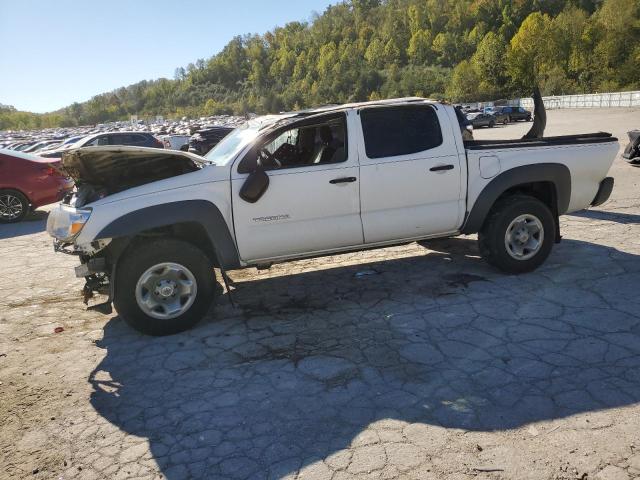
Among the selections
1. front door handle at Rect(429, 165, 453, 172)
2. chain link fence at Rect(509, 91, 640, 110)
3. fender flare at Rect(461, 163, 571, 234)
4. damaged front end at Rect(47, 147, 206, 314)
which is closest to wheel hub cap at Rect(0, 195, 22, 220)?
damaged front end at Rect(47, 147, 206, 314)

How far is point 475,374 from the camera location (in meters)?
3.59

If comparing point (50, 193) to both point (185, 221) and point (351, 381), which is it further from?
point (351, 381)

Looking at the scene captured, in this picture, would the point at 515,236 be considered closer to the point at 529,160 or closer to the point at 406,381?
the point at 529,160

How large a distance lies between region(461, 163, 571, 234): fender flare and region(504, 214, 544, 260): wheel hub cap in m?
0.34

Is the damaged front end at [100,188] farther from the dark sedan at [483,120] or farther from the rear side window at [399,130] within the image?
the dark sedan at [483,120]

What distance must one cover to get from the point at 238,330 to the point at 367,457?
6.92 ft

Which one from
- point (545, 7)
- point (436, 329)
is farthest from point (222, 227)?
point (545, 7)

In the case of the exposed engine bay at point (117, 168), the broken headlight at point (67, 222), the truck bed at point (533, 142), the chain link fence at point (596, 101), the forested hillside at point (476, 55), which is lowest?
the broken headlight at point (67, 222)

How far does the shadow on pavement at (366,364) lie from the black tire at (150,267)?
0.50ft

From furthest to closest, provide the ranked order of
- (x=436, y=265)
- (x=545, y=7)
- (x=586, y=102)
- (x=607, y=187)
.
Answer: (x=545, y=7)
(x=586, y=102)
(x=436, y=265)
(x=607, y=187)

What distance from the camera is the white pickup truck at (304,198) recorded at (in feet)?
14.6

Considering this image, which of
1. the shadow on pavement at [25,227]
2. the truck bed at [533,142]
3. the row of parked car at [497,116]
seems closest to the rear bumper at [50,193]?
the shadow on pavement at [25,227]

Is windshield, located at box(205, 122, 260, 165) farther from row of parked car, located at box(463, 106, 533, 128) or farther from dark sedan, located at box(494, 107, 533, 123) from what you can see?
dark sedan, located at box(494, 107, 533, 123)

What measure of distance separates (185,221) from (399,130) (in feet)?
7.34
